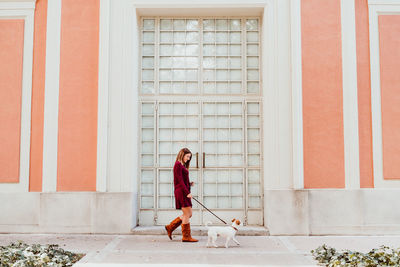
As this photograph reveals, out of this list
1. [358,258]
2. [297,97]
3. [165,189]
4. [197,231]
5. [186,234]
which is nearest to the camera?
[358,258]

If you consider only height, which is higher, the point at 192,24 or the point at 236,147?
the point at 192,24

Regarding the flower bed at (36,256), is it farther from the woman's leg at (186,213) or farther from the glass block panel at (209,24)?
the glass block panel at (209,24)

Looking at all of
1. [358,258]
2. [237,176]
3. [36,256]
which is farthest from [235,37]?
[36,256]

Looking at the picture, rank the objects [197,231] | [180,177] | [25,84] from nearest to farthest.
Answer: [180,177] → [197,231] → [25,84]

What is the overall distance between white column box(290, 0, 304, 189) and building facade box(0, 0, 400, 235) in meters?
0.03

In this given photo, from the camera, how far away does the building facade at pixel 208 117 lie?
9.37m

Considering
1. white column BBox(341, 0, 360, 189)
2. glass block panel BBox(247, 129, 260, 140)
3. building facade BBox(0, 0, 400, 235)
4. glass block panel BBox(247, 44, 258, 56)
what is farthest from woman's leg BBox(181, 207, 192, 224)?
glass block panel BBox(247, 44, 258, 56)

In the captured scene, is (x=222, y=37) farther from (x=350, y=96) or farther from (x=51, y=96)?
(x=51, y=96)

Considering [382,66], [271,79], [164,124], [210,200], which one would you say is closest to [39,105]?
[164,124]

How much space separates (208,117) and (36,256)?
4.75 meters

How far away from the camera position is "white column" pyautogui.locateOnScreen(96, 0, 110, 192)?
941 cm

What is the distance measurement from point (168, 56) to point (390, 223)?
5.47m

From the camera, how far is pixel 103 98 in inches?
375

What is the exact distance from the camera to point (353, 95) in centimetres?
943
